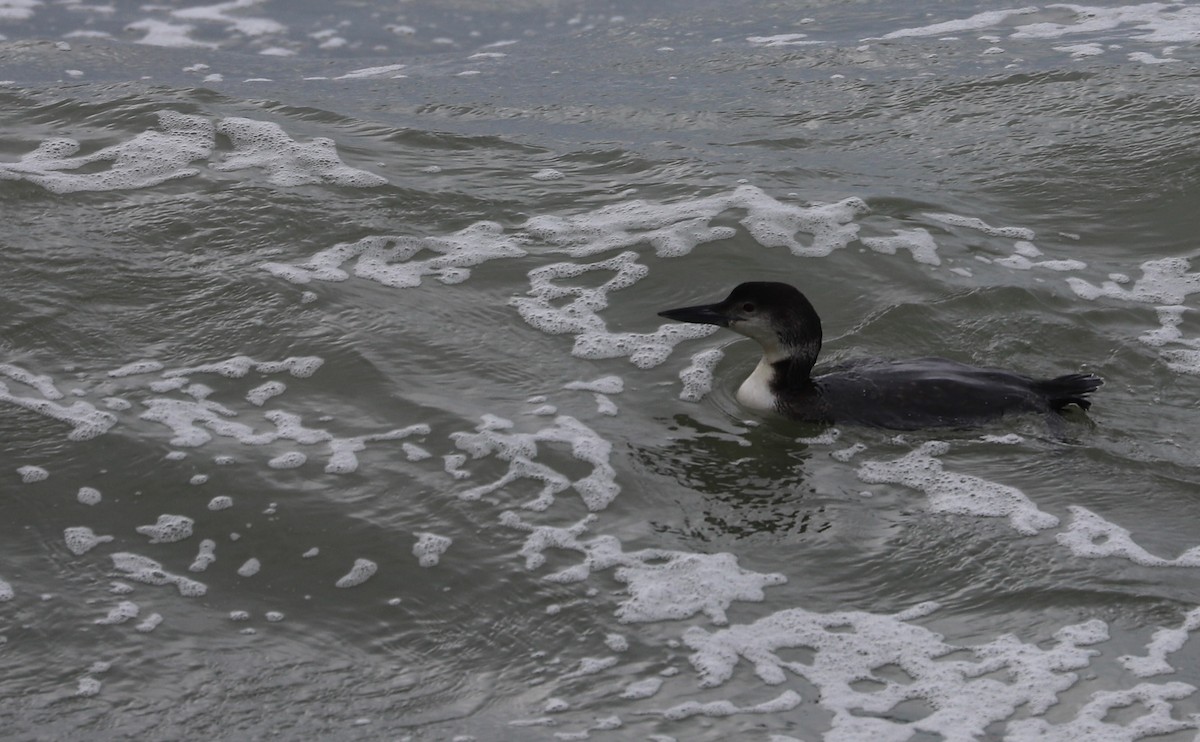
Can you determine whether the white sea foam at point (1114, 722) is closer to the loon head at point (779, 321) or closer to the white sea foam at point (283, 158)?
the loon head at point (779, 321)

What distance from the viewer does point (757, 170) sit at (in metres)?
9.73

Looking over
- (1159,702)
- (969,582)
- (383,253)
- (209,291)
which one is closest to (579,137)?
(383,253)

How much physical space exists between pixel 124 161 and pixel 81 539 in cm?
458

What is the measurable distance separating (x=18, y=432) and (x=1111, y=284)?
587 cm

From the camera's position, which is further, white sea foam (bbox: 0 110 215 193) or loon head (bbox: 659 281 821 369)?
white sea foam (bbox: 0 110 215 193)

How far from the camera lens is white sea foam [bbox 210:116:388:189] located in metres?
9.36

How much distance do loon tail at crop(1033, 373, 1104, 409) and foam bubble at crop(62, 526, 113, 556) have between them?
163 inches

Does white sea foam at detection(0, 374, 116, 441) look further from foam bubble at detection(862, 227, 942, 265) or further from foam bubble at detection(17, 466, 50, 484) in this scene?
foam bubble at detection(862, 227, 942, 265)

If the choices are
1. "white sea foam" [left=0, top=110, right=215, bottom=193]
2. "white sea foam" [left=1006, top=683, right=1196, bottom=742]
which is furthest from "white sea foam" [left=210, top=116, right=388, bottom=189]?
"white sea foam" [left=1006, top=683, right=1196, bottom=742]

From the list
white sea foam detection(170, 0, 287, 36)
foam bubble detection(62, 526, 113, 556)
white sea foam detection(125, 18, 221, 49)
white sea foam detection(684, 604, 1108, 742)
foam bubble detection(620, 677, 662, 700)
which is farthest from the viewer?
white sea foam detection(170, 0, 287, 36)

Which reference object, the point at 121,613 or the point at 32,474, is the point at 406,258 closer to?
the point at 32,474

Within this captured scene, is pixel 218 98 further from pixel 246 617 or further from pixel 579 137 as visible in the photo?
pixel 246 617

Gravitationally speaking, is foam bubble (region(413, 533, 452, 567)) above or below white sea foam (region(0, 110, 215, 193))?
below

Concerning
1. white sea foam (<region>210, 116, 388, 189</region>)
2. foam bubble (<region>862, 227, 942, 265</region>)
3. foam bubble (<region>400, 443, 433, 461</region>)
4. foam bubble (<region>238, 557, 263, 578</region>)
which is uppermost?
white sea foam (<region>210, 116, 388, 189</region>)
